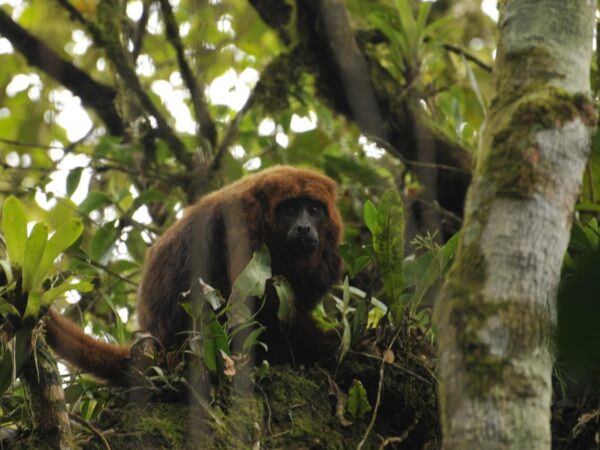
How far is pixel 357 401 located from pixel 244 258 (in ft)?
4.15

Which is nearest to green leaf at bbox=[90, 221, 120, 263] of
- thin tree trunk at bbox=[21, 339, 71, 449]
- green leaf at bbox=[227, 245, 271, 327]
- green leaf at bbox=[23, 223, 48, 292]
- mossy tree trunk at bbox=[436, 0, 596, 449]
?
green leaf at bbox=[227, 245, 271, 327]

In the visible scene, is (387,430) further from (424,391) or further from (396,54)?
(396,54)

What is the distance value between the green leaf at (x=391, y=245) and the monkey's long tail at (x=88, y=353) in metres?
1.18

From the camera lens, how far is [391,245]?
12.4 ft

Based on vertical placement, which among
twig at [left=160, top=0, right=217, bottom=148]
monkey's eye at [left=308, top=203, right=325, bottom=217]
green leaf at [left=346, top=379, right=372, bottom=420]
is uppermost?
twig at [left=160, top=0, right=217, bottom=148]

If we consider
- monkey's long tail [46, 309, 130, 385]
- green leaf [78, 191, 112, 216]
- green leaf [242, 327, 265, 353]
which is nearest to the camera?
green leaf [242, 327, 265, 353]

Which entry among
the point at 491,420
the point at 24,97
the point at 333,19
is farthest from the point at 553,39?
the point at 24,97

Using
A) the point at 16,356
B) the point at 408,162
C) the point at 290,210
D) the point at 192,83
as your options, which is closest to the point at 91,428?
the point at 16,356

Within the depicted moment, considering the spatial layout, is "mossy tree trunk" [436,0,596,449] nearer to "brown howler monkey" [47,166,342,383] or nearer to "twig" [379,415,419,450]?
"twig" [379,415,419,450]

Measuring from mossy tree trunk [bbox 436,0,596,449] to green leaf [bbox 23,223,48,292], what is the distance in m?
1.54

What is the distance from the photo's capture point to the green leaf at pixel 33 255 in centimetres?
304

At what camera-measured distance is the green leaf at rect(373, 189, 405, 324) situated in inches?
148

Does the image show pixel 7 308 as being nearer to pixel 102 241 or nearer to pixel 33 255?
pixel 33 255

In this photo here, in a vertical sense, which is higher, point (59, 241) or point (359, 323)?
point (59, 241)
